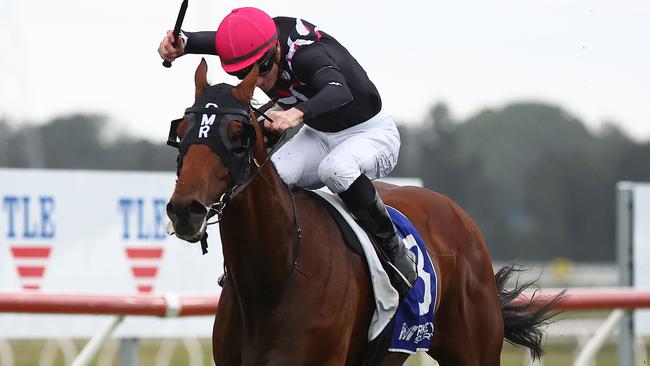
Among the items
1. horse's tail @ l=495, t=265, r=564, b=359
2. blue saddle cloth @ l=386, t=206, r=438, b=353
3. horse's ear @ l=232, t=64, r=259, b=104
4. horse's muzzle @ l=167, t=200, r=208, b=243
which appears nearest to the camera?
horse's muzzle @ l=167, t=200, r=208, b=243

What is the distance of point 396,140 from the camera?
17.2 ft

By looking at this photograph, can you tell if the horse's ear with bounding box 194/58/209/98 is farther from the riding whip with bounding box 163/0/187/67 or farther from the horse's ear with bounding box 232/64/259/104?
the riding whip with bounding box 163/0/187/67

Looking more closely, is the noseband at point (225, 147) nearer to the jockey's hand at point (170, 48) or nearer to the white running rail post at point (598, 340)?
the jockey's hand at point (170, 48)

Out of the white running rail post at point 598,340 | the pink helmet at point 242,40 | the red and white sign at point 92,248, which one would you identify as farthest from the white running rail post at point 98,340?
the white running rail post at point 598,340

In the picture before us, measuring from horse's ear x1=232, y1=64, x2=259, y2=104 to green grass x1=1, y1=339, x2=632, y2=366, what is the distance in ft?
36.4

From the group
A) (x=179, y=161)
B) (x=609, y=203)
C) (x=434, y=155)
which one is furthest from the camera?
(x=609, y=203)

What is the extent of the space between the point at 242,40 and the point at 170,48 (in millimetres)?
462

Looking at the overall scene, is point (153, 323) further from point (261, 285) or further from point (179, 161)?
point (179, 161)

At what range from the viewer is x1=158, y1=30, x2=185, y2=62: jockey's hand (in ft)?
15.4

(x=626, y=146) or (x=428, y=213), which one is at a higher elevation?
(x=428, y=213)

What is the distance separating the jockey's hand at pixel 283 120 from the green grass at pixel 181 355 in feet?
36.1

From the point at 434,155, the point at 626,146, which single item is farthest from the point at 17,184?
the point at 626,146

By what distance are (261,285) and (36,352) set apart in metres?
14.8

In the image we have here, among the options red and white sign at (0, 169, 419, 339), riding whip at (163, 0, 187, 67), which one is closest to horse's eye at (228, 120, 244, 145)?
riding whip at (163, 0, 187, 67)
